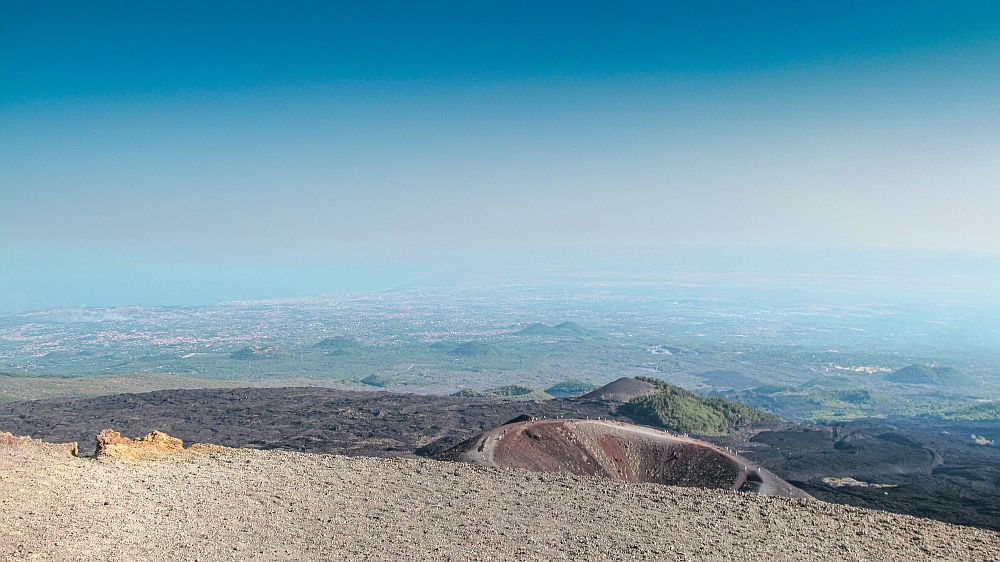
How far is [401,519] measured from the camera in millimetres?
16469

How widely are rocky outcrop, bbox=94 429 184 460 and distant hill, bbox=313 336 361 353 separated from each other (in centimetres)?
10865

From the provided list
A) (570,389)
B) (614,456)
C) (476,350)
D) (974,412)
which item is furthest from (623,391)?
(476,350)

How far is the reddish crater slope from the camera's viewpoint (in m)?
26.9

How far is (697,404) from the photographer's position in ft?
197

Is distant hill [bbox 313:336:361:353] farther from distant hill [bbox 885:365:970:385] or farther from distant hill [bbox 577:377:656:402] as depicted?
distant hill [bbox 885:365:970:385]

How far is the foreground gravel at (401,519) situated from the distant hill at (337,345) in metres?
113

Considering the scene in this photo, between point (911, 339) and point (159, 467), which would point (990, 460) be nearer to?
point (159, 467)

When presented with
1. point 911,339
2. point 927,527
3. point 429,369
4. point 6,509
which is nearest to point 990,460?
point 927,527

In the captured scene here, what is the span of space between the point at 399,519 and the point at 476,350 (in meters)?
118

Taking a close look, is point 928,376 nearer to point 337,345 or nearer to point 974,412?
point 974,412

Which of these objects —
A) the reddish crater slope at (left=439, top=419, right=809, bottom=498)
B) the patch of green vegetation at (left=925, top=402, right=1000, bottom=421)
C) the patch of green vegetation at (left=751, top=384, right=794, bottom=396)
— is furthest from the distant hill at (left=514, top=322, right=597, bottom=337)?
the reddish crater slope at (left=439, top=419, right=809, bottom=498)

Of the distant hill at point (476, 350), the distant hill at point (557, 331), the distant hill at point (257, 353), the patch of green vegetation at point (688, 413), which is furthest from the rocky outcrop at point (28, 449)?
the distant hill at point (557, 331)

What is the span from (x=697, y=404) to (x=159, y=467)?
50.9 meters

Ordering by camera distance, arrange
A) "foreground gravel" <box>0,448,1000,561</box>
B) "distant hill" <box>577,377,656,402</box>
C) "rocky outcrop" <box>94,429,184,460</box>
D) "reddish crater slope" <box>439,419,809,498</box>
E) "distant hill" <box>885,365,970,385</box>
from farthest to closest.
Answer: "distant hill" <box>885,365,970,385</box> < "distant hill" <box>577,377,656,402</box> < "reddish crater slope" <box>439,419,809,498</box> < "rocky outcrop" <box>94,429,184,460</box> < "foreground gravel" <box>0,448,1000,561</box>
